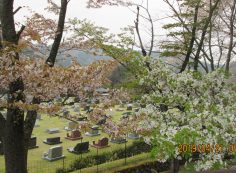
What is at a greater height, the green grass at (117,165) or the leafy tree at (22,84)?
the leafy tree at (22,84)

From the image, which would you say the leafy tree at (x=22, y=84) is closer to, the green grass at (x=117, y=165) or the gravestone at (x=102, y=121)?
the gravestone at (x=102, y=121)

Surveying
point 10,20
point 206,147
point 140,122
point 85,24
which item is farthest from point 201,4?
point 10,20

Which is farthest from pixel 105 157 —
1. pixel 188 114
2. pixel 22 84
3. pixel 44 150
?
pixel 22 84

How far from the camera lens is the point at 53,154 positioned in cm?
1838

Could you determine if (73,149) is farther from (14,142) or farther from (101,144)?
(14,142)

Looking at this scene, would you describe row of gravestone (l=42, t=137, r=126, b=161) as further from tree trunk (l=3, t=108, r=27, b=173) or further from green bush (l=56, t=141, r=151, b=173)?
tree trunk (l=3, t=108, r=27, b=173)

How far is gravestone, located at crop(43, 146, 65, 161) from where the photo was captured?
60.1ft

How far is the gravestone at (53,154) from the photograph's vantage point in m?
18.3

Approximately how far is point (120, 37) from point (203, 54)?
6.18 meters

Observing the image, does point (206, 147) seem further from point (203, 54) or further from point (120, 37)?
point (203, 54)

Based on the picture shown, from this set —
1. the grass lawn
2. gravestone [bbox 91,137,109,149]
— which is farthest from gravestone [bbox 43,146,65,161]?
gravestone [bbox 91,137,109,149]
